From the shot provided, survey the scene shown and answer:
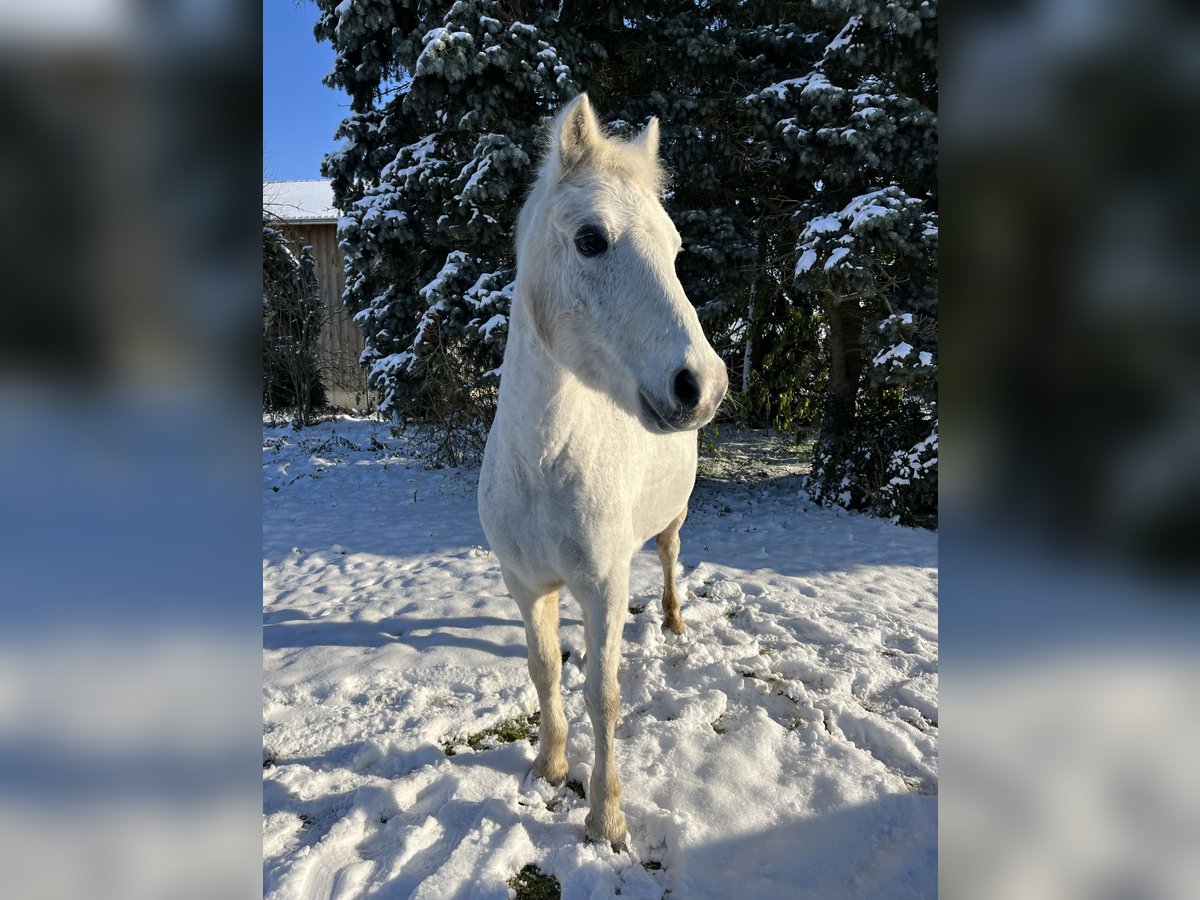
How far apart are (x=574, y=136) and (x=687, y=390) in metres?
0.95

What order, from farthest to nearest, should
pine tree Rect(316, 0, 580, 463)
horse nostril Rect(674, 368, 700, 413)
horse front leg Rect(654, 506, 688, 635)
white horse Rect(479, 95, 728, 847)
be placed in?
pine tree Rect(316, 0, 580, 463), horse front leg Rect(654, 506, 688, 635), white horse Rect(479, 95, 728, 847), horse nostril Rect(674, 368, 700, 413)

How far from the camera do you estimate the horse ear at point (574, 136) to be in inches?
70.2

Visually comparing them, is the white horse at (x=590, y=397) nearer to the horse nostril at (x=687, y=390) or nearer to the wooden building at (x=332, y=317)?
the horse nostril at (x=687, y=390)

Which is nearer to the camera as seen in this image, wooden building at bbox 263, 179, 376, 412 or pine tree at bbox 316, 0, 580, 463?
pine tree at bbox 316, 0, 580, 463

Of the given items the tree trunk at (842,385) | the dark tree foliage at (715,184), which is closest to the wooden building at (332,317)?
the dark tree foliage at (715,184)

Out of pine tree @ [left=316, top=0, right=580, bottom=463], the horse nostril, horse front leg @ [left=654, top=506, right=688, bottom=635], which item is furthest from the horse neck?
pine tree @ [left=316, top=0, right=580, bottom=463]

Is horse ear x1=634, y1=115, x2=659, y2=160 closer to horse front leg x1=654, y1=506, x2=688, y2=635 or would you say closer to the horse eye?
the horse eye

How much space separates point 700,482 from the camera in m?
7.47

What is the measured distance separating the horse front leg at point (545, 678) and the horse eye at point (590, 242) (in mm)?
1269

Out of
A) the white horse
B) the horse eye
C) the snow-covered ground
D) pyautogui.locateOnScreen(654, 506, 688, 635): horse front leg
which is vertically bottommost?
the snow-covered ground

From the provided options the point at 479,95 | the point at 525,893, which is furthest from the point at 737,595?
the point at 479,95

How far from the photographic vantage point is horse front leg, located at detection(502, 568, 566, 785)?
2312 mm

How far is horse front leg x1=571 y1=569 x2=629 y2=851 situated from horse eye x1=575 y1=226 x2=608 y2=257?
42.1 inches
